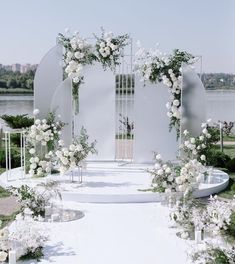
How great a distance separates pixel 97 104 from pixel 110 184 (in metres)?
2.59

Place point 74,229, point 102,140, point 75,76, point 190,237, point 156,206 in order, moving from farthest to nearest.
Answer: point 102,140
point 75,76
point 156,206
point 74,229
point 190,237

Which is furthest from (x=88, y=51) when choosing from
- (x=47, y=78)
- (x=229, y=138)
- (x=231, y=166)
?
(x=229, y=138)

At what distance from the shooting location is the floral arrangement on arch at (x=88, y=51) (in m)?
9.30

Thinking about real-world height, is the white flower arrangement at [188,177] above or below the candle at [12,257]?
above

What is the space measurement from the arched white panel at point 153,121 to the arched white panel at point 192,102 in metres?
1.11

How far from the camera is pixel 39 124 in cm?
844

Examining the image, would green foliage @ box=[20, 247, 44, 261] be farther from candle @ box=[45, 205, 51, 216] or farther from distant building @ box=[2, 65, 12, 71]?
distant building @ box=[2, 65, 12, 71]

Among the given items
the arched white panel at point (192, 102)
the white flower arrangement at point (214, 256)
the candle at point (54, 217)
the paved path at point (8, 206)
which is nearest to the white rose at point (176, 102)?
the arched white panel at point (192, 102)

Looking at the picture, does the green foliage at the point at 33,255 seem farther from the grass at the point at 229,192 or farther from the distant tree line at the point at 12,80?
the distant tree line at the point at 12,80

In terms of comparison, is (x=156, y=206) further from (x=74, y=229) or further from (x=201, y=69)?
(x=201, y=69)

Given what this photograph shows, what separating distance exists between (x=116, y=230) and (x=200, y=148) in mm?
2970

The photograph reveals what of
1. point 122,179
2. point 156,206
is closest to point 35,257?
point 156,206

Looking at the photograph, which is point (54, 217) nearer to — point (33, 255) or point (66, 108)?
point (33, 255)

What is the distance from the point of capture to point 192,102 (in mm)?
8945
